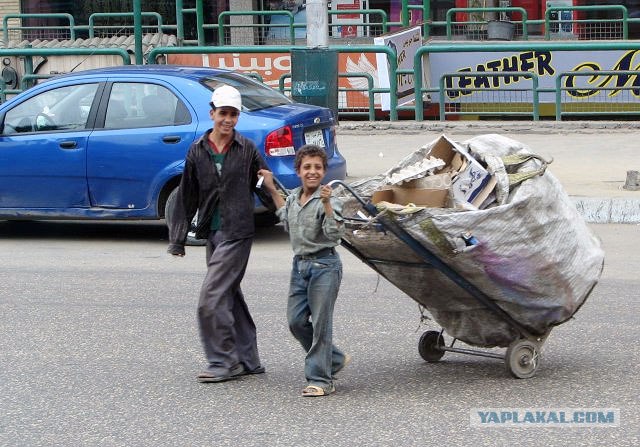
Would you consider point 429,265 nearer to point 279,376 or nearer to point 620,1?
point 279,376

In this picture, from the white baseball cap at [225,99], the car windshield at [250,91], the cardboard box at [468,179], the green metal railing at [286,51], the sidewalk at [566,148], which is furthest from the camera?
the green metal railing at [286,51]

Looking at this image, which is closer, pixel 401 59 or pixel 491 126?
pixel 491 126

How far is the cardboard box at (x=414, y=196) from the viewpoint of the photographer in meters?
5.77

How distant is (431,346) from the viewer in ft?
20.9

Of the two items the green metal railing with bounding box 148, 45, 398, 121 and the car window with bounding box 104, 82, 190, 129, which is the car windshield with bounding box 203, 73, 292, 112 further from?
the green metal railing with bounding box 148, 45, 398, 121

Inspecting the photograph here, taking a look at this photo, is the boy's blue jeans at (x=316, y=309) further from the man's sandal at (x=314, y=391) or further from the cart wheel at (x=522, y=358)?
A: the cart wheel at (x=522, y=358)

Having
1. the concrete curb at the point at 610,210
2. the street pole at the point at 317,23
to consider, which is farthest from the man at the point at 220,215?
the street pole at the point at 317,23

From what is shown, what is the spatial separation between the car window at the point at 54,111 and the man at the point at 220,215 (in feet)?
14.7

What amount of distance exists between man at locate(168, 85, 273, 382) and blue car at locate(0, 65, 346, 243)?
368 cm

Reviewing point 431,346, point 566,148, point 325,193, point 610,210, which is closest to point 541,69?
point 566,148

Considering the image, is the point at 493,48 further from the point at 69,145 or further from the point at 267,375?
the point at 267,375

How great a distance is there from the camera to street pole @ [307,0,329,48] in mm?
12570

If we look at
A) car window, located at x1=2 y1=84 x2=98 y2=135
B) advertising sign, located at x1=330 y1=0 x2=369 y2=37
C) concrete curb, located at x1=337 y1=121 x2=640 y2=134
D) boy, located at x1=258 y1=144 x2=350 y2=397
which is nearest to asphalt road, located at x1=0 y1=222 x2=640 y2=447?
boy, located at x1=258 y1=144 x2=350 y2=397

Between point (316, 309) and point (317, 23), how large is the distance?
756 cm
